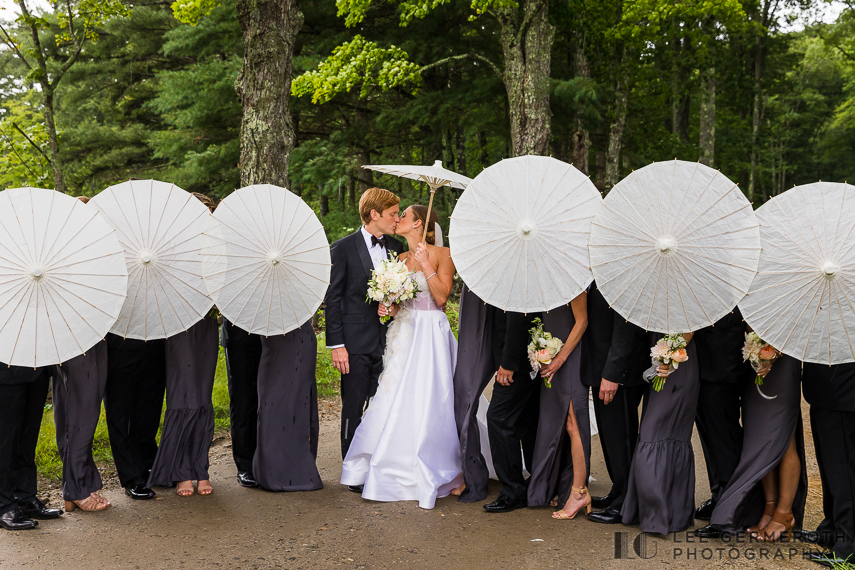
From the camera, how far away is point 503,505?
16.0 feet

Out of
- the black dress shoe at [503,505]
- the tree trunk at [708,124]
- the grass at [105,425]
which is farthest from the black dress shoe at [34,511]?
the tree trunk at [708,124]

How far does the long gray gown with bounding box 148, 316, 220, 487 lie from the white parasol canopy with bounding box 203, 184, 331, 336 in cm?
78

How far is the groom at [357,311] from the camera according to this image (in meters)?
5.55

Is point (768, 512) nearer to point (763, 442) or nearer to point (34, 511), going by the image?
point (763, 442)

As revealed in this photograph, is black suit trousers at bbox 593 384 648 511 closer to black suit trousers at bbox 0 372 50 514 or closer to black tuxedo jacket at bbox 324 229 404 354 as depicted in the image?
black tuxedo jacket at bbox 324 229 404 354

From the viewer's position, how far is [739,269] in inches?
151

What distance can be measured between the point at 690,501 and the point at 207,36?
43.5ft

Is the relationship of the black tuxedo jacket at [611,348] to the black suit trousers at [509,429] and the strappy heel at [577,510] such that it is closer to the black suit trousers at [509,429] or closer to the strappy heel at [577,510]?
the black suit trousers at [509,429]

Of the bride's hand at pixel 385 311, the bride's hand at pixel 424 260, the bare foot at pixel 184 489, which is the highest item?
the bride's hand at pixel 424 260

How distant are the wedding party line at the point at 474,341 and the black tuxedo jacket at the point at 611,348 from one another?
16 mm

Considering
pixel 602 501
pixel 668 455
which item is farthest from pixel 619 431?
pixel 602 501

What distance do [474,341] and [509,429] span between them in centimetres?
73

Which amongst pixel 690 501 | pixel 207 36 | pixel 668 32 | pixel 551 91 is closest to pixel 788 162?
pixel 668 32

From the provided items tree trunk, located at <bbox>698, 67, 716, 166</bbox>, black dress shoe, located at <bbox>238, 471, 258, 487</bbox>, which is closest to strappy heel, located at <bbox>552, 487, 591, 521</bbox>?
black dress shoe, located at <bbox>238, 471, 258, 487</bbox>
